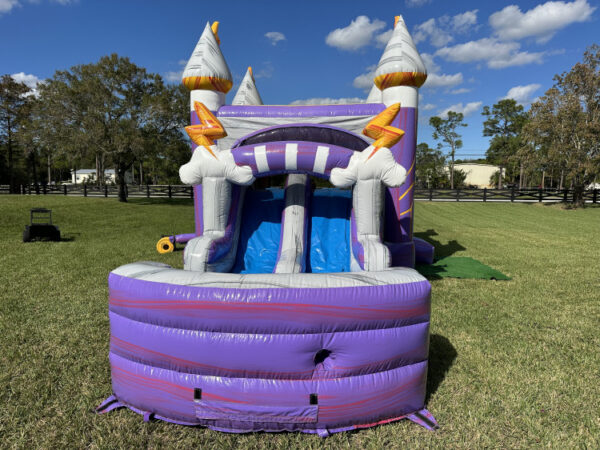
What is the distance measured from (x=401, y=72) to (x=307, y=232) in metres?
2.92

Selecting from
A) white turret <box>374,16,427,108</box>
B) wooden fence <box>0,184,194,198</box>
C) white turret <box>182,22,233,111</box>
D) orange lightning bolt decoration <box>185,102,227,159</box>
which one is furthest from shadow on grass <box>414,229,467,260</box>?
wooden fence <box>0,184,194,198</box>

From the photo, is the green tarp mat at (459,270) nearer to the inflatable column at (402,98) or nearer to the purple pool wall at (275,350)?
the inflatable column at (402,98)

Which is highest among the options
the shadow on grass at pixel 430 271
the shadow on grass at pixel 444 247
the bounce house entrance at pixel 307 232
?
the bounce house entrance at pixel 307 232

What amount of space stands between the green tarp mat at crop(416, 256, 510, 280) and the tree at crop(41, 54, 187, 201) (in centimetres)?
1497

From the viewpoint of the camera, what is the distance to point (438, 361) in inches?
119

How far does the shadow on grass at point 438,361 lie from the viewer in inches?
106

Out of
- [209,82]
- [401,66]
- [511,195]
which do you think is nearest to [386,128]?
[401,66]

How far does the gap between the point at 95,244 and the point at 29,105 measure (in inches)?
857

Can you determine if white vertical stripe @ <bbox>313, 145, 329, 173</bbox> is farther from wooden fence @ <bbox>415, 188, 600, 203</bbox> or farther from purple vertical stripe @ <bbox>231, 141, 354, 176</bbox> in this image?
wooden fence @ <bbox>415, 188, 600, 203</bbox>

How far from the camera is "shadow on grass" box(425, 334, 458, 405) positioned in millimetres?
2695

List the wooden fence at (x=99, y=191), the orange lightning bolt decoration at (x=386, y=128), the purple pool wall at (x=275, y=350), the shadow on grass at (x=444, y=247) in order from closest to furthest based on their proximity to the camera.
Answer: the purple pool wall at (x=275, y=350), the orange lightning bolt decoration at (x=386, y=128), the shadow on grass at (x=444, y=247), the wooden fence at (x=99, y=191)

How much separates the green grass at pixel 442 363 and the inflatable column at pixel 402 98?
1.18m

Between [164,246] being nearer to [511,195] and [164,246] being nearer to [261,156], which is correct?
[261,156]

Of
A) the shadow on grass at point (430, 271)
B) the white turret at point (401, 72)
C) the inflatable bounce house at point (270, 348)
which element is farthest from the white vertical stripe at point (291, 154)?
the shadow on grass at point (430, 271)
